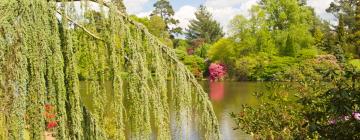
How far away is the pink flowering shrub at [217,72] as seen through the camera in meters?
Answer: 37.0

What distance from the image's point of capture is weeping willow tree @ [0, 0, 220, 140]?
297 centimetres

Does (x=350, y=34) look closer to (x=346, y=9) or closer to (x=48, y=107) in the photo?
(x=346, y=9)

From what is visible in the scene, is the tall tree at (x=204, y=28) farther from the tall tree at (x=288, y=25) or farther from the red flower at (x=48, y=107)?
the red flower at (x=48, y=107)

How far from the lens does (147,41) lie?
135 inches

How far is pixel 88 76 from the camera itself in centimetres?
346

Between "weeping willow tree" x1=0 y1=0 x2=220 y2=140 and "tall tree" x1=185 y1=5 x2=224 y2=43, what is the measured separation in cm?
5505

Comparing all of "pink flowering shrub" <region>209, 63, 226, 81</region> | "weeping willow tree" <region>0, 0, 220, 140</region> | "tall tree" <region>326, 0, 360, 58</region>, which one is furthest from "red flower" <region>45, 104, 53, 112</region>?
"pink flowering shrub" <region>209, 63, 226, 81</region>

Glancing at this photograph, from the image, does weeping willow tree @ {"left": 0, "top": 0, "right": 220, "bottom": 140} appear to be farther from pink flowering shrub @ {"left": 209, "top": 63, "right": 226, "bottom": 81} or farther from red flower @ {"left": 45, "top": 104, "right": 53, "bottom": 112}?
pink flowering shrub @ {"left": 209, "top": 63, "right": 226, "bottom": 81}

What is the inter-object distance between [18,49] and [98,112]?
82 cm

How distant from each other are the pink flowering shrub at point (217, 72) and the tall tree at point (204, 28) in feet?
68.7

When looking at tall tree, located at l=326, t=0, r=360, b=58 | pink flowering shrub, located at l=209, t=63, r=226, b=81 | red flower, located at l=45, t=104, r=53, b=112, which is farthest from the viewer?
pink flowering shrub, located at l=209, t=63, r=226, b=81

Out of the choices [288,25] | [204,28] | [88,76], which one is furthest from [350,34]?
[88,76]

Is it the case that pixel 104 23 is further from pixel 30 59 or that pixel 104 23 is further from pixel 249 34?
pixel 249 34

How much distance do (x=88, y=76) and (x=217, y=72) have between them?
3374cm
